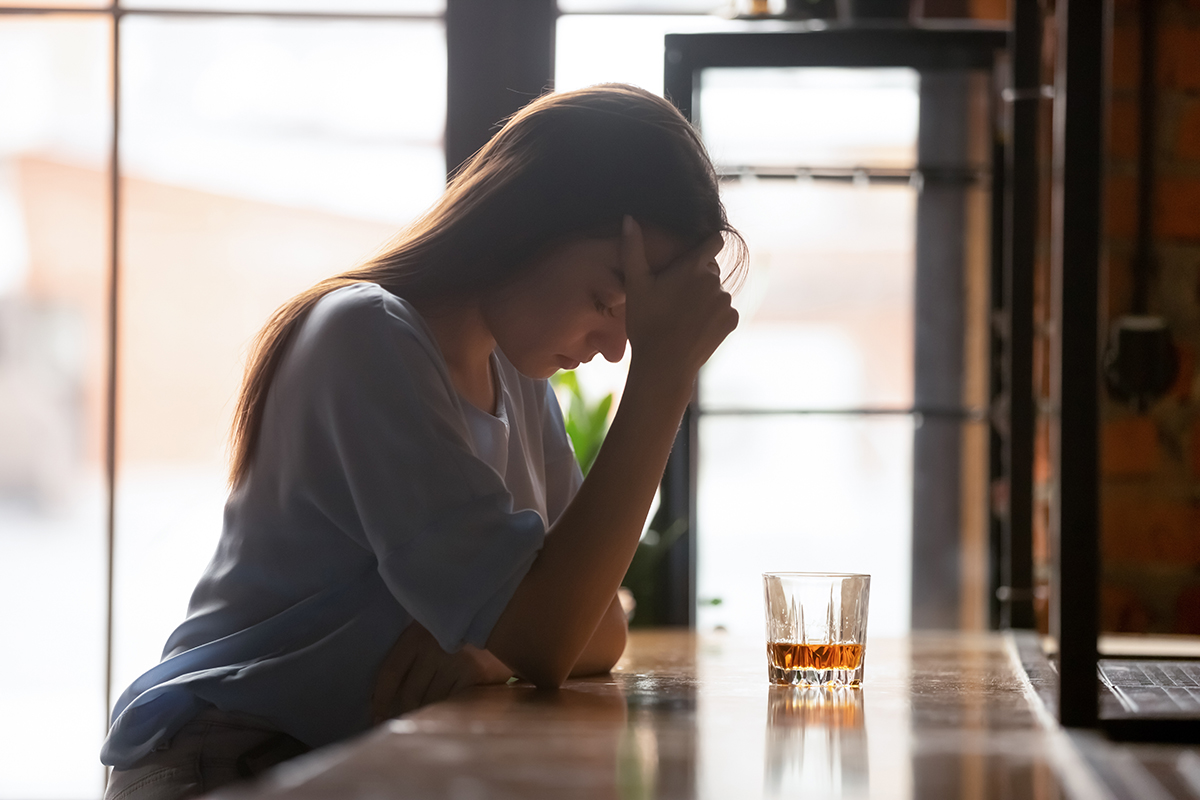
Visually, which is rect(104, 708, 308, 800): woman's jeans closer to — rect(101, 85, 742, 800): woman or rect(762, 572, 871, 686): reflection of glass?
rect(101, 85, 742, 800): woman

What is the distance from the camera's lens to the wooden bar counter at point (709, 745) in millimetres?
517

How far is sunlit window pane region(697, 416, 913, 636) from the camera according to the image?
1835mm

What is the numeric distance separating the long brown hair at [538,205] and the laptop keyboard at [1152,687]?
51 cm

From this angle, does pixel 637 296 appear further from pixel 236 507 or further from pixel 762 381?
pixel 762 381

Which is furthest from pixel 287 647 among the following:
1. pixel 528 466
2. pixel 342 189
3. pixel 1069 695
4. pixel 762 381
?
pixel 342 189

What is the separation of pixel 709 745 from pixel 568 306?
49cm

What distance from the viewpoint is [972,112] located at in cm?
182

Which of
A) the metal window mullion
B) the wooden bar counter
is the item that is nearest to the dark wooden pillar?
the metal window mullion

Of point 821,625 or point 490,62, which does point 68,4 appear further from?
point 821,625

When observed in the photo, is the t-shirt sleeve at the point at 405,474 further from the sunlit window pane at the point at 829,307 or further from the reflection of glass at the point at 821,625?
the sunlit window pane at the point at 829,307

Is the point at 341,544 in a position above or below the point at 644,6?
below

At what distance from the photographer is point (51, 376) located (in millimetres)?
2014

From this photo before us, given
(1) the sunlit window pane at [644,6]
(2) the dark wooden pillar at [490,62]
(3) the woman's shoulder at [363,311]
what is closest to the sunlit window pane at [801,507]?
(2) the dark wooden pillar at [490,62]

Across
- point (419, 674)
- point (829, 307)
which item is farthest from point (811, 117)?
point (419, 674)
